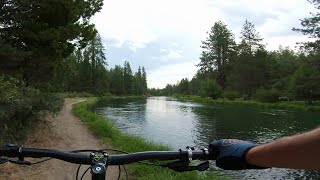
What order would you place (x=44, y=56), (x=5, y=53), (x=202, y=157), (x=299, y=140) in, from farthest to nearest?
(x=44, y=56)
(x=5, y=53)
(x=202, y=157)
(x=299, y=140)

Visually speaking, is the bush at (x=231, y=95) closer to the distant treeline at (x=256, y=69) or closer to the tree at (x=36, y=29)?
the distant treeline at (x=256, y=69)

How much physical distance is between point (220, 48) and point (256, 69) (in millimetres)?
18188

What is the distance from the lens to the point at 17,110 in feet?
35.3

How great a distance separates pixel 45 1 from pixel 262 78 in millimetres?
55173

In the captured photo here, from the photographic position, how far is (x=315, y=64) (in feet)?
129

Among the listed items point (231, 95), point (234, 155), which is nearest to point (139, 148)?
point (234, 155)

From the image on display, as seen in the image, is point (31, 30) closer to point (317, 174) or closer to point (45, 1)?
point (45, 1)

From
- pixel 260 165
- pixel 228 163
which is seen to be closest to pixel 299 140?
pixel 260 165

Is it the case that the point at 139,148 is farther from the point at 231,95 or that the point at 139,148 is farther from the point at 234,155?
the point at 231,95

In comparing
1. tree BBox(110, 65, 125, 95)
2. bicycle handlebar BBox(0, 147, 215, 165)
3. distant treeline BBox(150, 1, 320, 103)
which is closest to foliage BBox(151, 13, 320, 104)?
distant treeline BBox(150, 1, 320, 103)

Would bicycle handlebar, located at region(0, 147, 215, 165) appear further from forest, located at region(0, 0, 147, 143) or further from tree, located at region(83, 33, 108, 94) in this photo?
tree, located at region(83, 33, 108, 94)

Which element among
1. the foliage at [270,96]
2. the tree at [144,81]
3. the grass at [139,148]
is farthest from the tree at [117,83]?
the grass at [139,148]

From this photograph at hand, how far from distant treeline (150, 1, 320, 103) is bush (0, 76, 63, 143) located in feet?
107

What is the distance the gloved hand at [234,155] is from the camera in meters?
1.71
